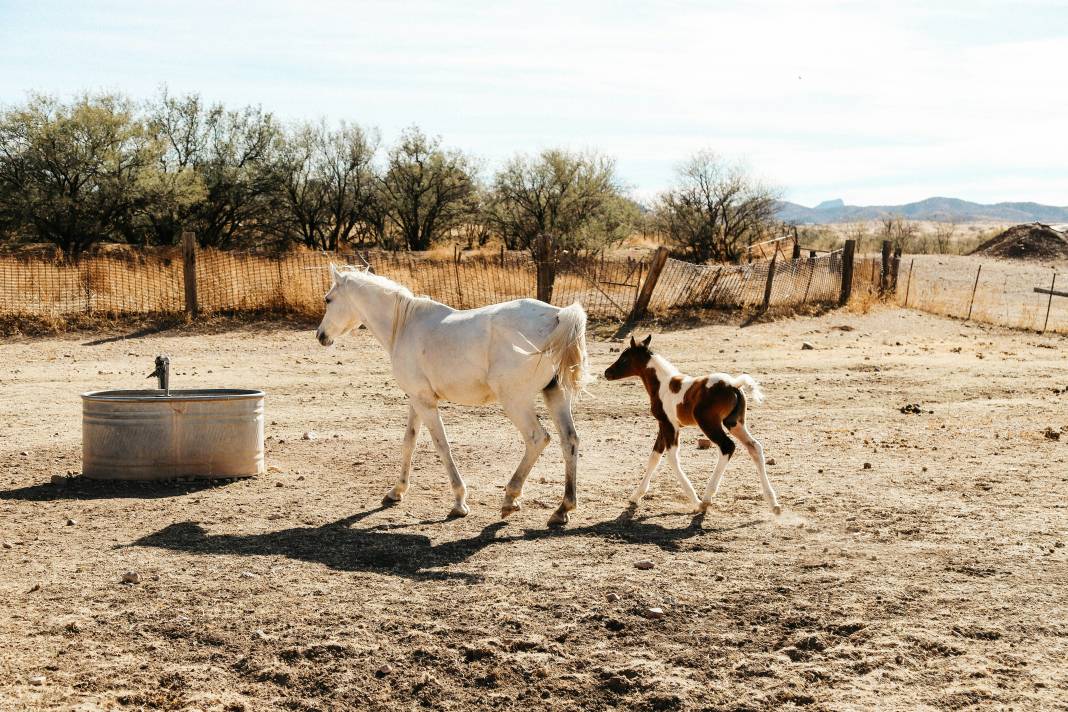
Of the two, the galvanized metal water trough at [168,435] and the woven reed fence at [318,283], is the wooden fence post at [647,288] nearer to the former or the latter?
the woven reed fence at [318,283]

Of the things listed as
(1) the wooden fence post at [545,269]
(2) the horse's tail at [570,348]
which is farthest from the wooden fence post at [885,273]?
(2) the horse's tail at [570,348]

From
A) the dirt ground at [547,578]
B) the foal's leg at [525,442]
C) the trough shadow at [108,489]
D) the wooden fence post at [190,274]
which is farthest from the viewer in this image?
the wooden fence post at [190,274]

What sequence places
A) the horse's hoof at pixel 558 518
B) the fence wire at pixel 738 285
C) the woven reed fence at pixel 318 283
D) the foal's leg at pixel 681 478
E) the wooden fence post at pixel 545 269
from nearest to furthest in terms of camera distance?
the horse's hoof at pixel 558 518 < the foal's leg at pixel 681 478 < the woven reed fence at pixel 318 283 < the wooden fence post at pixel 545 269 < the fence wire at pixel 738 285

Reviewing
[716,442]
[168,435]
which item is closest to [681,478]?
[716,442]

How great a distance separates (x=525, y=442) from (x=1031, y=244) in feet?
164

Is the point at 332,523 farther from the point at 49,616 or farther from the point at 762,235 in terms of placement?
the point at 762,235

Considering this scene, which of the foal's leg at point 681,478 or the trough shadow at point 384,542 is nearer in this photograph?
the trough shadow at point 384,542

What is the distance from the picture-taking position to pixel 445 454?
7848 millimetres

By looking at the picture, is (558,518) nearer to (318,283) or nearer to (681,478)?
(681,478)

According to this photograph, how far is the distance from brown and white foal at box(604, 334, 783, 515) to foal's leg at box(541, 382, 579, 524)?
737 millimetres

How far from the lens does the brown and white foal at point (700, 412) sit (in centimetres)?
766

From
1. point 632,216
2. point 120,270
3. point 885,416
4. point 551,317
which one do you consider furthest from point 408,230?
point 551,317

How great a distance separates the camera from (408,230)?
4488 cm

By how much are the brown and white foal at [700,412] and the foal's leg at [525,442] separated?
3.21 ft
